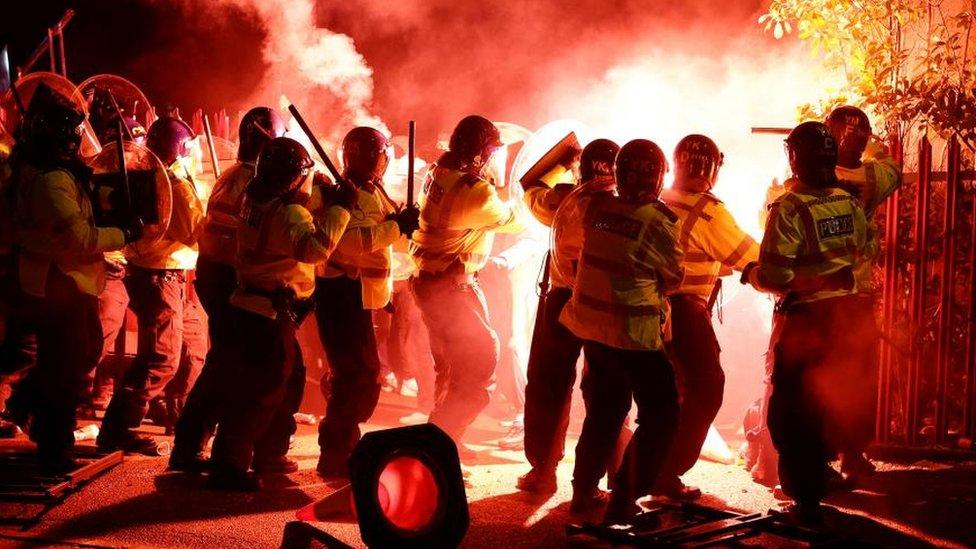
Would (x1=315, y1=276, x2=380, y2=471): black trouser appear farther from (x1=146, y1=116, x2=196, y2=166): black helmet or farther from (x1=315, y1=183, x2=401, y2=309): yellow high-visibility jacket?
(x1=146, y1=116, x2=196, y2=166): black helmet

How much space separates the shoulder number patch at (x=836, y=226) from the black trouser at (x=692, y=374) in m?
0.93

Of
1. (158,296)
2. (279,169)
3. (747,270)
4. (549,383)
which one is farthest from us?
(158,296)

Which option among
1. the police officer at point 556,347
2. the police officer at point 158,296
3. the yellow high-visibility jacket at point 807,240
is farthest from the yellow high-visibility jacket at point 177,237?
the yellow high-visibility jacket at point 807,240

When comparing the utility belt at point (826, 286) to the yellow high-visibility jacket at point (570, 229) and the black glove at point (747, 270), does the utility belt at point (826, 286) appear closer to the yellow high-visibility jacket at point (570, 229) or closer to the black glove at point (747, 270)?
the black glove at point (747, 270)

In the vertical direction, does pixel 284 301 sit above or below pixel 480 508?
above

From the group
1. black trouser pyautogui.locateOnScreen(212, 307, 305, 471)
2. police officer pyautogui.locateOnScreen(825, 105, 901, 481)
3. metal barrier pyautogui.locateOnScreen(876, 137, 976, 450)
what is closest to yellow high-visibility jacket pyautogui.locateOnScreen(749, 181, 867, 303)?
police officer pyautogui.locateOnScreen(825, 105, 901, 481)

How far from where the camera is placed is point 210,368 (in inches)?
260

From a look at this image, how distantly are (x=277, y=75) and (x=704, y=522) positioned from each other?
15030 mm

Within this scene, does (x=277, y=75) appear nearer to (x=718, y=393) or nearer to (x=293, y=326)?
(x=293, y=326)

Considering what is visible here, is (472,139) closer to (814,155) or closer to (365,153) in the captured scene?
(365,153)

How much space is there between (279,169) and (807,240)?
3131mm

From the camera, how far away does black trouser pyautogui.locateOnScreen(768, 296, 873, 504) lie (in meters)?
5.70

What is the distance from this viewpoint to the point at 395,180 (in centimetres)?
1055

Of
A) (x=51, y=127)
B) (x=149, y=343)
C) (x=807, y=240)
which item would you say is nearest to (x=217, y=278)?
(x=149, y=343)
